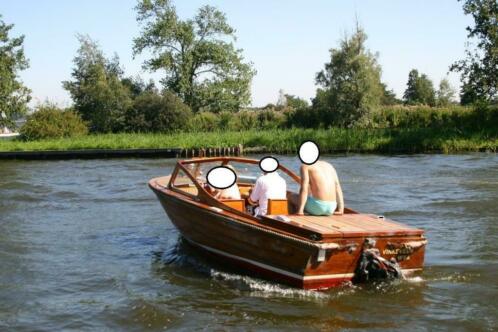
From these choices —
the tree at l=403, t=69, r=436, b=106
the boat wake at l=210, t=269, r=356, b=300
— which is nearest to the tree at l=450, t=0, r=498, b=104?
the boat wake at l=210, t=269, r=356, b=300

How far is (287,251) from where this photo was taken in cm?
779

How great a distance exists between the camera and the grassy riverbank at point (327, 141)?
98.9 ft

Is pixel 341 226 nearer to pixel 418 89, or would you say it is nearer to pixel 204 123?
pixel 204 123

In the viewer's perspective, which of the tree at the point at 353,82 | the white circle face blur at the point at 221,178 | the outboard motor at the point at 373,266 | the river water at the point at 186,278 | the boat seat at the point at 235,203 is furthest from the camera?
the tree at the point at 353,82

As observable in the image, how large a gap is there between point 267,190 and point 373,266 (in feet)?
6.14

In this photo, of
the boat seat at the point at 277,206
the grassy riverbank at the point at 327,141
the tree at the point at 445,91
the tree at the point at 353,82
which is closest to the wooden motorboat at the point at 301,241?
the boat seat at the point at 277,206

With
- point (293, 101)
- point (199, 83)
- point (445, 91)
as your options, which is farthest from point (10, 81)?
point (445, 91)

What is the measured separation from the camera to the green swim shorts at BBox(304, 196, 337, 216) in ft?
28.0

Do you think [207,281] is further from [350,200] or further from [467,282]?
[350,200]

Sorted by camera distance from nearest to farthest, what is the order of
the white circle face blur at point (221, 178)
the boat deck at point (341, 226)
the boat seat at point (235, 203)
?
the boat deck at point (341, 226) → the white circle face blur at point (221, 178) → the boat seat at point (235, 203)

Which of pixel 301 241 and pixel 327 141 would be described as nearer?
pixel 301 241

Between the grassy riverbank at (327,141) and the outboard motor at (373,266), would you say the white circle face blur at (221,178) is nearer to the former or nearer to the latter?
the outboard motor at (373,266)

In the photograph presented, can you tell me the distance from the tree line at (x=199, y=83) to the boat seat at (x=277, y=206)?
2749cm

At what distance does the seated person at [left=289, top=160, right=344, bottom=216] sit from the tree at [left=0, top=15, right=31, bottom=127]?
33265 mm
